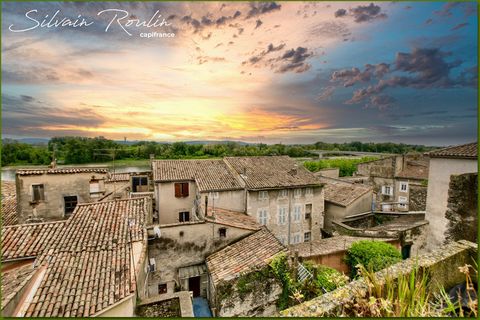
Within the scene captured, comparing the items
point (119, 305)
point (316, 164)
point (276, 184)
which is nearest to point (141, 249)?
point (119, 305)

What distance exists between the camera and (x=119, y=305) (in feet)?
18.0

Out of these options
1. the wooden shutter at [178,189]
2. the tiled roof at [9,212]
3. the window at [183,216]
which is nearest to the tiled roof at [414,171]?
the window at [183,216]

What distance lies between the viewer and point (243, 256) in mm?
10305

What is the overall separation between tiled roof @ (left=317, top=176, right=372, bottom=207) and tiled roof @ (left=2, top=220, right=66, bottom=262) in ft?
54.0

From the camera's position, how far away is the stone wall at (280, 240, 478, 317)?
143 inches

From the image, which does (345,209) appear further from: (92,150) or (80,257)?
(92,150)

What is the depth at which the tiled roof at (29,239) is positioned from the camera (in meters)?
6.98

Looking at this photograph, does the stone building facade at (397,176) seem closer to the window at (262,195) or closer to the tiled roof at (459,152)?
the tiled roof at (459,152)

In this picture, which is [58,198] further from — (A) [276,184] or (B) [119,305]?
(A) [276,184]

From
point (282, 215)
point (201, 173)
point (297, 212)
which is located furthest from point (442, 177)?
point (201, 173)

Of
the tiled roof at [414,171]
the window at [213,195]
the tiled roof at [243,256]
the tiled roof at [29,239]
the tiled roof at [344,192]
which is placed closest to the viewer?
the tiled roof at [29,239]

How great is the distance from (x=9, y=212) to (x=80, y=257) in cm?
1079

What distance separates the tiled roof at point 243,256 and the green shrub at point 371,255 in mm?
3486

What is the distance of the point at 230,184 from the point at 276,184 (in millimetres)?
3305
